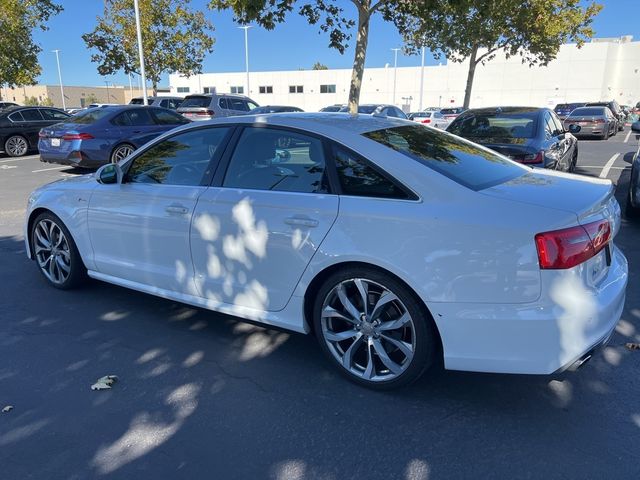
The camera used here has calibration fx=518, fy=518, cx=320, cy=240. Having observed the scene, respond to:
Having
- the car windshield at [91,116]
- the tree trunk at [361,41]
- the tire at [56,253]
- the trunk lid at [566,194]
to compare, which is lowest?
the tire at [56,253]

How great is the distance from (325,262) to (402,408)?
0.92 m

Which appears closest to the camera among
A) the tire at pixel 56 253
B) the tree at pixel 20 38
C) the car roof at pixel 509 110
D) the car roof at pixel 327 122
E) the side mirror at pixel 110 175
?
the car roof at pixel 327 122

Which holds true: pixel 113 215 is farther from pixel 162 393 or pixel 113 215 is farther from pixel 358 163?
pixel 358 163

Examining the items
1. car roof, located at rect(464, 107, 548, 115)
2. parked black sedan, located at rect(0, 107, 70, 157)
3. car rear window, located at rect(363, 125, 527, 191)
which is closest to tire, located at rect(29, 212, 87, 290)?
car rear window, located at rect(363, 125, 527, 191)

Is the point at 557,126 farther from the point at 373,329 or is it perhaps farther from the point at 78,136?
the point at 78,136

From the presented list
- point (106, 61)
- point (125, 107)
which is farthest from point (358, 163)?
point (106, 61)

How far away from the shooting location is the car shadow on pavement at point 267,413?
2.48 m

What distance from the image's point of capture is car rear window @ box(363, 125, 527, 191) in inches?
119

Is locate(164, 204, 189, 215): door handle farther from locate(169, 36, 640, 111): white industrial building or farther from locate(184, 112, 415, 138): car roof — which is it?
locate(169, 36, 640, 111): white industrial building

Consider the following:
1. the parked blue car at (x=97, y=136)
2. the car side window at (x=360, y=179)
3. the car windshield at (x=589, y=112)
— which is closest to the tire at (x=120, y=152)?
the parked blue car at (x=97, y=136)

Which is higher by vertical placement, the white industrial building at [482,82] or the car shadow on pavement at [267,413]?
the white industrial building at [482,82]

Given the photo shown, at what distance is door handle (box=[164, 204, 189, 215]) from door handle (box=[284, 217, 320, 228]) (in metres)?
0.87

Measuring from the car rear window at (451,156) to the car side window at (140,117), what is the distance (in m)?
9.83

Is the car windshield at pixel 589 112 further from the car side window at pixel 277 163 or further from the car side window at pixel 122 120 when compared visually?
the car side window at pixel 277 163
